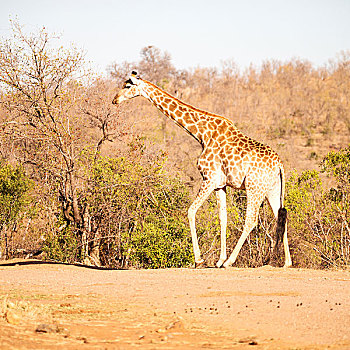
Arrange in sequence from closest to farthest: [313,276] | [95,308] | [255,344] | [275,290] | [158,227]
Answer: [255,344] < [95,308] < [275,290] < [313,276] < [158,227]

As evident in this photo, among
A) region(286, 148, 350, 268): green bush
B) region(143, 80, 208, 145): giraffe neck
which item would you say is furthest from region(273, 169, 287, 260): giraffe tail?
region(286, 148, 350, 268): green bush

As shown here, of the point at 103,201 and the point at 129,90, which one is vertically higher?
the point at 129,90

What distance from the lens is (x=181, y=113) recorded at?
471 inches

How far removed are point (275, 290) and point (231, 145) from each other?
4135mm

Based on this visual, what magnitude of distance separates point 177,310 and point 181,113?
20.5ft

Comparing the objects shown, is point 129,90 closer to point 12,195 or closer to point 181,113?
point 181,113

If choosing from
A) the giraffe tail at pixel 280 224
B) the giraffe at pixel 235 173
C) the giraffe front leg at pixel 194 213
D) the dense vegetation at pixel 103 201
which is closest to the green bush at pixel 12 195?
the dense vegetation at pixel 103 201

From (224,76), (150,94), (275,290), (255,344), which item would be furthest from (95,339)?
(224,76)

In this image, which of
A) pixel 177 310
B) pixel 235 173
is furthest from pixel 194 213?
pixel 177 310

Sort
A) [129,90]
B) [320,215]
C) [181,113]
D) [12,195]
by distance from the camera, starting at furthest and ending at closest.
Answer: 1. [12,195]
2. [320,215]
3. [129,90]
4. [181,113]

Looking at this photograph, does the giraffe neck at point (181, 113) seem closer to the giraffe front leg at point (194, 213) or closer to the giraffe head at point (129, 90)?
the giraffe head at point (129, 90)

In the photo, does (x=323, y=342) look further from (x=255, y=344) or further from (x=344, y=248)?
(x=344, y=248)

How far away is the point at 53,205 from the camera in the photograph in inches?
616

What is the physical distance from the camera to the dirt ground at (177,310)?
4.89 m
